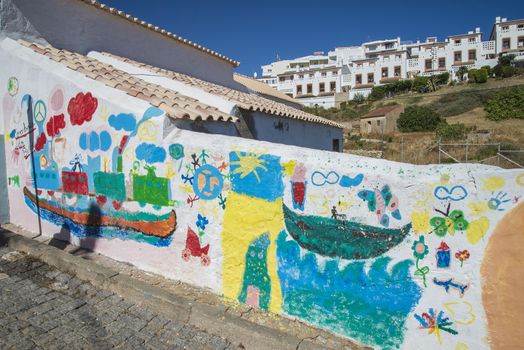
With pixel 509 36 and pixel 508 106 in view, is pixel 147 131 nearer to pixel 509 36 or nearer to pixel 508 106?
pixel 508 106

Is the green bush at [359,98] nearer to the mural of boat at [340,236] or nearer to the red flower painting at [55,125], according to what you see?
the red flower painting at [55,125]

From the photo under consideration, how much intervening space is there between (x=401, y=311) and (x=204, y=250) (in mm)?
2290

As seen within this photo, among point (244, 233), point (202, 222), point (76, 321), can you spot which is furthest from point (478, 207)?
point (76, 321)

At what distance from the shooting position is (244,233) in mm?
3684

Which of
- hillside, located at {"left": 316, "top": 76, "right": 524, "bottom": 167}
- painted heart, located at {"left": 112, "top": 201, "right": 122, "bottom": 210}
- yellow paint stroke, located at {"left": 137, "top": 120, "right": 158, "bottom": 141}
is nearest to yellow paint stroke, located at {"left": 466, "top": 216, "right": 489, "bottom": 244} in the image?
yellow paint stroke, located at {"left": 137, "top": 120, "right": 158, "bottom": 141}

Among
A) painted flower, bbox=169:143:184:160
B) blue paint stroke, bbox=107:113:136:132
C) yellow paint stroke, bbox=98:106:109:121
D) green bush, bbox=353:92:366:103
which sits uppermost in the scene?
green bush, bbox=353:92:366:103

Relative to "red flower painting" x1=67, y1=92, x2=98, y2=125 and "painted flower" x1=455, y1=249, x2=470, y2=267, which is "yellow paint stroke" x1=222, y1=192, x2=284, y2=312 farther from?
"red flower painting" x1=67, y1=92, x2=98, y2=125

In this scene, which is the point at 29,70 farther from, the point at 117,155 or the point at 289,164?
the point at 289,164

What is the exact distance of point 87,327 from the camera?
11.4 feet

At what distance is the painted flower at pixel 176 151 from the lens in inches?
159

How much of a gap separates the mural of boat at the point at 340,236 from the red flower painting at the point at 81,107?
3.47 m

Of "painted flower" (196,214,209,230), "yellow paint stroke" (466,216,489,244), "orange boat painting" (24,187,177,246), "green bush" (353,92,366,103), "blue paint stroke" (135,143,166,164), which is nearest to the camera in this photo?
"yellow paint stroke" (466,216,489,244)

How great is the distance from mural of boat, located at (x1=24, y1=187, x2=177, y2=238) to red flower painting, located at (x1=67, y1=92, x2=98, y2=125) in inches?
54.4

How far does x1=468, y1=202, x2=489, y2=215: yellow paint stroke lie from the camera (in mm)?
2541
